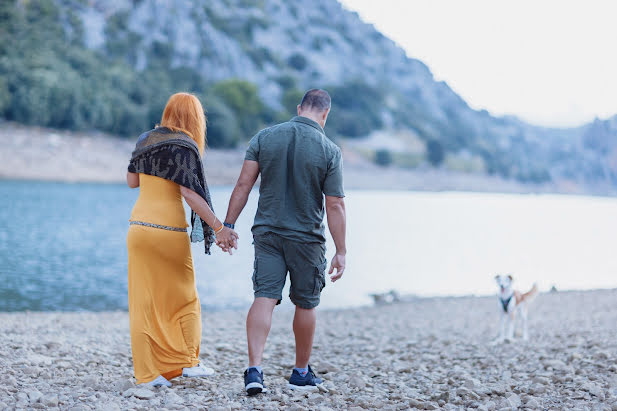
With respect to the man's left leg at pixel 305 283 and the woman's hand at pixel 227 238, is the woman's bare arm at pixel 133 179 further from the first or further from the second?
the man's left leg at pixel 305 283

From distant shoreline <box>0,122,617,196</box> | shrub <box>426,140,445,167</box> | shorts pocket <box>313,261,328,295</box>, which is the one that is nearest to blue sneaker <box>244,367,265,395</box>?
shorts pocket <box>313,261,328,295</box>

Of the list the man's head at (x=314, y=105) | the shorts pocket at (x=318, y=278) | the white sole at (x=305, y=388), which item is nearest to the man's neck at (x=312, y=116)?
the man's head at (x=314, y=105)

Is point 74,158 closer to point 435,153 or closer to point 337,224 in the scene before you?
point 337,224

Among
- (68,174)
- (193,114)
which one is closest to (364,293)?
(193,114)

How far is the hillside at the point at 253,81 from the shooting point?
73.5 m

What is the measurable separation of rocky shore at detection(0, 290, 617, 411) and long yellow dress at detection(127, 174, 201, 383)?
251mm

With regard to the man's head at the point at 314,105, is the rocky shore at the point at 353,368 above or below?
Result: below

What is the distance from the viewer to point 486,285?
19.4 meters

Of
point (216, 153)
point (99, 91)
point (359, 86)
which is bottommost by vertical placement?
point (216, 153)

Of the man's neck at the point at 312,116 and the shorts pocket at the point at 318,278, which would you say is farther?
the man's neck at the point at 312,116

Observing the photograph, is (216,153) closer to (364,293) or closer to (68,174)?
(68,174)

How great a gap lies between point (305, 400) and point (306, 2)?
534 ft

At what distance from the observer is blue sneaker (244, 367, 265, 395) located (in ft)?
14.2

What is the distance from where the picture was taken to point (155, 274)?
456 cm
